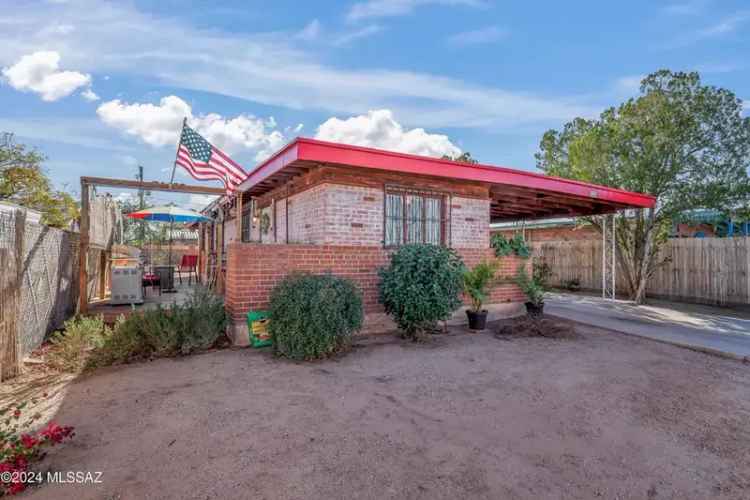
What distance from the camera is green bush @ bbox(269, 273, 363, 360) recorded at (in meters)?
4.68

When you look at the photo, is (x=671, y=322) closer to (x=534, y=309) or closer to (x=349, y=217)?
(x=534, y=309)

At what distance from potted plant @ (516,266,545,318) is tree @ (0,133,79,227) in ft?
43.8

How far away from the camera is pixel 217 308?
5504 millimetres

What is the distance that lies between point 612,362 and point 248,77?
861cm

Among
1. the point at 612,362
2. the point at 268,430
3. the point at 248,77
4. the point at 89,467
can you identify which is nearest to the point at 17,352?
the point at 89,467

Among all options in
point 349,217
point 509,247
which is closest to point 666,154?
point 509,247

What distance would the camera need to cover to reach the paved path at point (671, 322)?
20.0 ft

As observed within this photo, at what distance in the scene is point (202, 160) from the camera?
7.44 m

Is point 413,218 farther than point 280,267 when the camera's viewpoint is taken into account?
Yes

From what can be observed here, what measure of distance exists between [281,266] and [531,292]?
5219 mm

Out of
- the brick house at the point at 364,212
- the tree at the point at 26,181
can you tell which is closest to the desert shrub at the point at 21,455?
the brick house at the point at 364,212

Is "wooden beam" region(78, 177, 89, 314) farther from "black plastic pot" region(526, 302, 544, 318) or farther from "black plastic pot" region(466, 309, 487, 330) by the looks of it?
"black plastic pot" region(526, 302, 544, 318)

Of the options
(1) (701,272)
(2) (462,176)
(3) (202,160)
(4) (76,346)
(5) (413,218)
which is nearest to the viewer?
(4) (76,346)

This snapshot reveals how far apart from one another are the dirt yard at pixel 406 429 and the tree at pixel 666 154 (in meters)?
7.04
